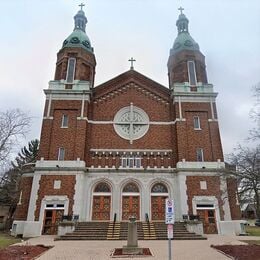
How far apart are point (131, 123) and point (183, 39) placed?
11000 mm

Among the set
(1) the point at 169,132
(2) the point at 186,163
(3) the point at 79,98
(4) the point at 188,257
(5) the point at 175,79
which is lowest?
(4) the point at 188,257

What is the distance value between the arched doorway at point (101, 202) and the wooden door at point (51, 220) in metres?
2.45

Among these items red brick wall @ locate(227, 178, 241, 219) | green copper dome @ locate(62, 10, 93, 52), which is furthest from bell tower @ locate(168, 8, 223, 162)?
green copper dome @ locate(62, 10, 93, 52)

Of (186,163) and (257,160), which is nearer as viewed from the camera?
(257,160)

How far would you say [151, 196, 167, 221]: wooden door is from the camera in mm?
18791

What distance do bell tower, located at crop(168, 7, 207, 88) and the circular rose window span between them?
5.13 metres

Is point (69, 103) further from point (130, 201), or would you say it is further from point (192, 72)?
point (192, 72)

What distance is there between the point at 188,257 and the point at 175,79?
706 inches

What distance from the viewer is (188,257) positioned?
8984 millimetres

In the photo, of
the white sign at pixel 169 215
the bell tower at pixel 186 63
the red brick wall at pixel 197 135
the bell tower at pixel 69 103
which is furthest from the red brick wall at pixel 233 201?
the white sign at pixel 169 215

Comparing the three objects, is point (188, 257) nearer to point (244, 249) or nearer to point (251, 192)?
point (244, 249)

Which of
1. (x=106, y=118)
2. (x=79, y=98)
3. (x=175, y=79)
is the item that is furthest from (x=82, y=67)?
(x=175, y=79)

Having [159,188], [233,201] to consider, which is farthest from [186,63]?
[233,201]

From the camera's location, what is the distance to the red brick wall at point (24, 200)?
1871cm
